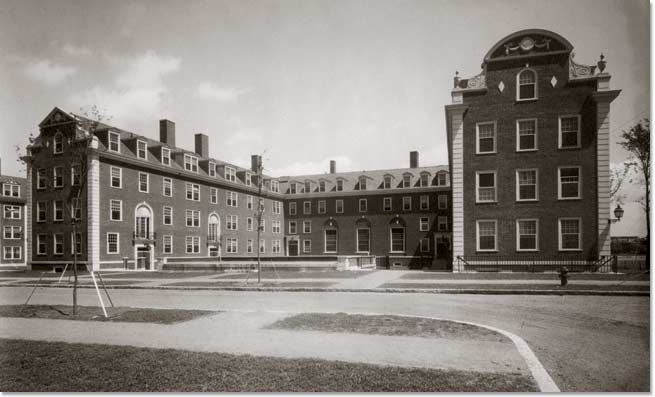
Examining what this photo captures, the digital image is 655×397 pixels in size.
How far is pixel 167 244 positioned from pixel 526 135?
92.5ft

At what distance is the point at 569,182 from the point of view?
2602 cm

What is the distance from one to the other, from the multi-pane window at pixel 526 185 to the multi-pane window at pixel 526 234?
4.25 ft

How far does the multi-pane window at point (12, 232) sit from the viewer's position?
56006 millimetres

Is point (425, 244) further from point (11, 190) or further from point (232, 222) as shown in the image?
point (11, 190)

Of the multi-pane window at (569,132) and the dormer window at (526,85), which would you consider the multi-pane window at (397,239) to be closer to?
the multi-pane window at (569,132)

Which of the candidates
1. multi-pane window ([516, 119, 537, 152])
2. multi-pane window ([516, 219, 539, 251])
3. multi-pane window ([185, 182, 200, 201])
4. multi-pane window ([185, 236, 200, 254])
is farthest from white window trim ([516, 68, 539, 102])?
multi-pane window ([185, 236, 200, 254])

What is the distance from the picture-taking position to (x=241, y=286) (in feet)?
66.8

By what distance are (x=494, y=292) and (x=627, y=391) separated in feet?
32.9

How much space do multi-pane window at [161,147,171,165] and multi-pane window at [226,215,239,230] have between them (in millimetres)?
9892

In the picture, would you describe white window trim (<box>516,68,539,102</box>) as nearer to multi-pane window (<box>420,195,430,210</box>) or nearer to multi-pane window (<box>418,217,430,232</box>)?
multi-pane window (<box>420,195,430,210</box>)

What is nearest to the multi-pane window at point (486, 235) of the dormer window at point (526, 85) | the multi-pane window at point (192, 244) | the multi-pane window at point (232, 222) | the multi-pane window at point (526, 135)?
the multi-pane window at point (526, 135)

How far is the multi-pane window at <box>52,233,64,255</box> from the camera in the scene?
115 ft

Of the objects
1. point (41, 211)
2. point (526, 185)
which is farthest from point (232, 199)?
point (526, 185)

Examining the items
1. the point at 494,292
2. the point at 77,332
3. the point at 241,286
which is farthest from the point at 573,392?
the point at 241,286
